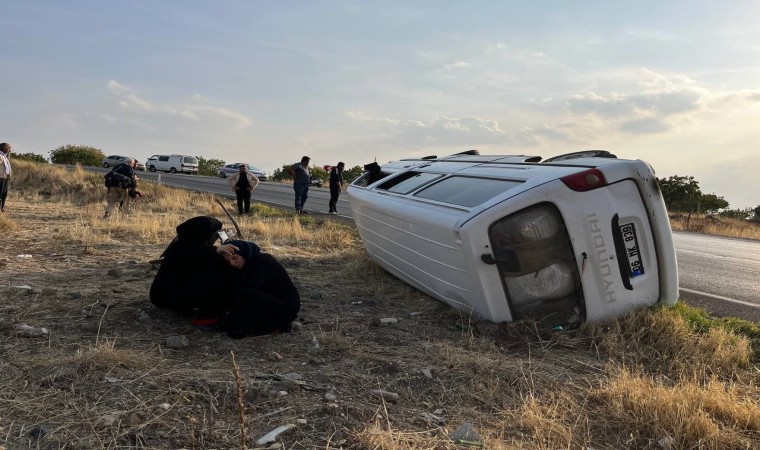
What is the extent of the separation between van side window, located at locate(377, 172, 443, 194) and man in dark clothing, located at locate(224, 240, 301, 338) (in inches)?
72.4

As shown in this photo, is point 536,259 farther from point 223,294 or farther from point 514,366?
point 223,294

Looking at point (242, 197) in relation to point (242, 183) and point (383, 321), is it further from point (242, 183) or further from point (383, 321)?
point (383, 321)

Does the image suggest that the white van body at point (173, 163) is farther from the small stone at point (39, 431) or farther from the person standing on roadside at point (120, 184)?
the small stone at point (39, 431)

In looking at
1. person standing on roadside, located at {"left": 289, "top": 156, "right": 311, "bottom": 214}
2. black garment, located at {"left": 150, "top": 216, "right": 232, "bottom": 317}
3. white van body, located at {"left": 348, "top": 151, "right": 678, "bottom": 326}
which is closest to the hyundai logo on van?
white van body, located at {"left": 348, "top": 151, "right": 678, "bottom": 326}

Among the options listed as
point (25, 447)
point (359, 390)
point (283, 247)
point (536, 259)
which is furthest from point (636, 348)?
point (283, 247)

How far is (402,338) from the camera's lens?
15.5ft

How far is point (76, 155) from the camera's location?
55250mm

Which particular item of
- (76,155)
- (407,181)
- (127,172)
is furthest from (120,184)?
(76,155)

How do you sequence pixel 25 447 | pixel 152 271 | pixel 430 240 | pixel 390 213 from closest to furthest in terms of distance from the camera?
pixel 25 447, pixel 430 240, pixel 390 213, pixel 152 271

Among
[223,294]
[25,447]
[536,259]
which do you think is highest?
[536,259]

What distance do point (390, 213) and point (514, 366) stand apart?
2.28 meters

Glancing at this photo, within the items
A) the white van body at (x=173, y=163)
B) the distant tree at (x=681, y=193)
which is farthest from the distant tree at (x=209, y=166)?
the distant tree at (x=681, y=193)

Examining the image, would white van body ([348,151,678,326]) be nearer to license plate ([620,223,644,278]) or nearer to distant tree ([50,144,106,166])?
license plate ([620,223,644,278])

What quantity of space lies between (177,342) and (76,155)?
190ft
